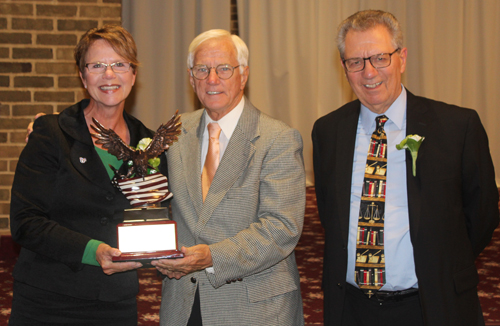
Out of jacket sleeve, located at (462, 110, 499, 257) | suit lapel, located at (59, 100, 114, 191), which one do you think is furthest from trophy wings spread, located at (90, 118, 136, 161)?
jacket sleeve, located at (462, 110, 499, 257)

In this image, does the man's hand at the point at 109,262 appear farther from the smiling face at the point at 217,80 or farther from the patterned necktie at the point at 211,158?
the smiling face at the point at 217,80

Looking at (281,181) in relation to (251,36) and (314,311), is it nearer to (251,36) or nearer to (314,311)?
(314,311)

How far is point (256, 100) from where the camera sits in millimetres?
6285

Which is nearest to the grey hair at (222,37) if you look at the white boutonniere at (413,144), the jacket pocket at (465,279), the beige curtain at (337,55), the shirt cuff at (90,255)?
the white boutonniere at (413,144)

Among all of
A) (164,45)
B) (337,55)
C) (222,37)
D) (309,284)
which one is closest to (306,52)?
(337,55)

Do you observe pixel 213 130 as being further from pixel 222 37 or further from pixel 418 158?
pixel 418 158

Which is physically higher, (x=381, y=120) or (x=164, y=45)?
(x=164, y=45)

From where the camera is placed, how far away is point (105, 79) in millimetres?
1928

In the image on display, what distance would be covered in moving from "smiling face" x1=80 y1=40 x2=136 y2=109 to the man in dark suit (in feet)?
2.98

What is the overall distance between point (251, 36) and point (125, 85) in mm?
4380

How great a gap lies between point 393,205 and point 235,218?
2.01 feet

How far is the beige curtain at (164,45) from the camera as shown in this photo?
5832mm

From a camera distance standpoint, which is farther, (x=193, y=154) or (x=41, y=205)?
(x=193, y=154)

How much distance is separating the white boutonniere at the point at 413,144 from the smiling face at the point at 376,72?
21 centimetres
